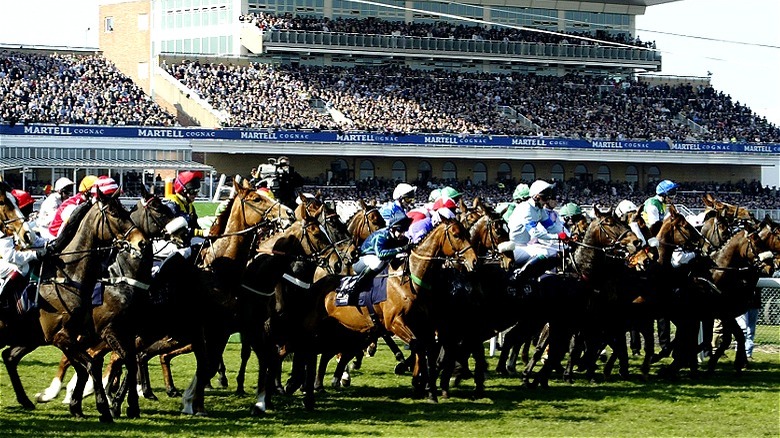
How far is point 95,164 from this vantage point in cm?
4766

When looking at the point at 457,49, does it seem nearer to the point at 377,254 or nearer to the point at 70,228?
the point at 377,254

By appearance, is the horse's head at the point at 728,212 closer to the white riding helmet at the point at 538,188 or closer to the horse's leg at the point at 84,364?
the white riding helmet at the point at 538,188

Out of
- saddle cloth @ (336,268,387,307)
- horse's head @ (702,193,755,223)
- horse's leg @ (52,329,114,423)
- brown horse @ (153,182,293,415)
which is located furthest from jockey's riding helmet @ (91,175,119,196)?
horse's head @ (702,193,755,223)

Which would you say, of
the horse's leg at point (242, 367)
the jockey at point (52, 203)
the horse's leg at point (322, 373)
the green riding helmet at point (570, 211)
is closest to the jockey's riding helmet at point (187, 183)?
the jockey at point (52, 203)

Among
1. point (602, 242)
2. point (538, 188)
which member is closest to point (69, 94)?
point (538, 188)

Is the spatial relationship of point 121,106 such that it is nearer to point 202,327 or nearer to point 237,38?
point 237,38

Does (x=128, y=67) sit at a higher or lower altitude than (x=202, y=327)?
higher

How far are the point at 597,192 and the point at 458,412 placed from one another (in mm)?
49212

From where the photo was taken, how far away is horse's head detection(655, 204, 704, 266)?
15773mm

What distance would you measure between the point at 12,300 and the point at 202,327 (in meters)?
1.75

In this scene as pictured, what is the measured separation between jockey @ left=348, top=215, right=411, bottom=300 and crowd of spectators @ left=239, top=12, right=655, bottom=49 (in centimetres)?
4620

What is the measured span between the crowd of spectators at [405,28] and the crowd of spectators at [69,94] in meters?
8.36

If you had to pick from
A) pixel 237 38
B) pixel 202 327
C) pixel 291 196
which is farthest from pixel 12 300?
pixel 237 38

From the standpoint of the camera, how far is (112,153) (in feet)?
164
